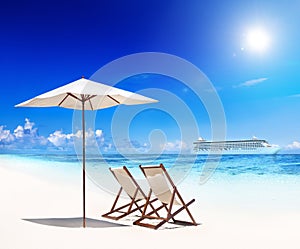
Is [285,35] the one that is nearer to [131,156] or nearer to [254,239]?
[131,156]

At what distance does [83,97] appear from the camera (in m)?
4.79

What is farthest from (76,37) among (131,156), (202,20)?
(131,156)

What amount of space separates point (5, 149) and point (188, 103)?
631 inches

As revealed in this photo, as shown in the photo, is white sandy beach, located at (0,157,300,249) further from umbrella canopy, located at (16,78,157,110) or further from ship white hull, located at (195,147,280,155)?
ship white hull, located at (195,147,280,155)

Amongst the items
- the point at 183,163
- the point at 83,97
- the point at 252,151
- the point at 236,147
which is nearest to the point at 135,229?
the point at 83,97

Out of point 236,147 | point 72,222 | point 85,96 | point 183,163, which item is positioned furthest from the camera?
point 236,147

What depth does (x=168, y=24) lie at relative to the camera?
46.4 feet

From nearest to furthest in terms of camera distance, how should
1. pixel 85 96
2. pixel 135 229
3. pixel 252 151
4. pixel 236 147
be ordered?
pixel 135 229
pixel 85 96
pixel 252 151
pixel 236 147

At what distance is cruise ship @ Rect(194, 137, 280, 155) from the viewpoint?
993 inches

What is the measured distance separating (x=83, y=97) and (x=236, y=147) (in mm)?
22652

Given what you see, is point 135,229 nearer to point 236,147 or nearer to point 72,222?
point 72,222

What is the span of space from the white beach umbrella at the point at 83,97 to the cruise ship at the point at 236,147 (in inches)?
823

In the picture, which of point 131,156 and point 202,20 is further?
point 131,156

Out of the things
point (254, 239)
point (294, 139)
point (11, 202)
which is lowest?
point (254, 239)
